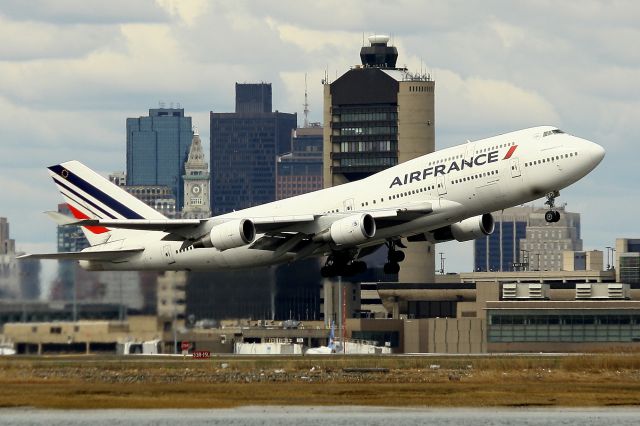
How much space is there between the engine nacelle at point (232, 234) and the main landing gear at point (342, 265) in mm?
6835

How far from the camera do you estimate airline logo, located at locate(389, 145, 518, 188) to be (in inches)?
3634

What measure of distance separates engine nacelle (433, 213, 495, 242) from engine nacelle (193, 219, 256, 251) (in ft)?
35.9

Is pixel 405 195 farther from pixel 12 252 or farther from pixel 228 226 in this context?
pixel 12 252

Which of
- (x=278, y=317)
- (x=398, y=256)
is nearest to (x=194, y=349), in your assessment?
(x=278, y=317)

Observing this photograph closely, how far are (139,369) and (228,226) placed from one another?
9.59 m

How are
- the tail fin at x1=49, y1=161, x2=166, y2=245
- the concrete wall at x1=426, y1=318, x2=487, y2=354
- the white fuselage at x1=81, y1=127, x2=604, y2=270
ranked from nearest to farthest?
1. the white fuselage at x1=81, y1=127, x2=604, y2=270
2. the tail fin at x1=49, y1=161, x2=166, y2=245
3. the concrete wall at x1=426, y1=318, x2=487, y2=354

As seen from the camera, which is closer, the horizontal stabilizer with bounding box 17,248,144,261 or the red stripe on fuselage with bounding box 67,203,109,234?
the horizontal stabilizer with bounding box 17,248,144,261

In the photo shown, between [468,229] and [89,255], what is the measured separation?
20.9 m

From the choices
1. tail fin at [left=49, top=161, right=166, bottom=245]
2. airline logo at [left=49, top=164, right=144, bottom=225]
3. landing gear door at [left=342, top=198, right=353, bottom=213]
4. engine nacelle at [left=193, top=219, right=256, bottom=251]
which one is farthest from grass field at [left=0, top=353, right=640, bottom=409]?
landing gear door at [left=342, top=198, right=353, bottom=213]

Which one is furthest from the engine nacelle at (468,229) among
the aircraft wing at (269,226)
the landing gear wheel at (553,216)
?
the landing gear wheel at (553,216)

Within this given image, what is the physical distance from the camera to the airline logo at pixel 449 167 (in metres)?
92.3

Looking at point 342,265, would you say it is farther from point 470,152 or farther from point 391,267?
point 470,152

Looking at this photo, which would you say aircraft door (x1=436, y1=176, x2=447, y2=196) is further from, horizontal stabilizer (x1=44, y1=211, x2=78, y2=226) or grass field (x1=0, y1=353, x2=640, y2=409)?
horizontal stabilizer (x1=44, y1=211, x2=78, y2=226)

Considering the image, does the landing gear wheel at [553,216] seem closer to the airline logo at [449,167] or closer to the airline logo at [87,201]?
the airline logo at [449,167]
